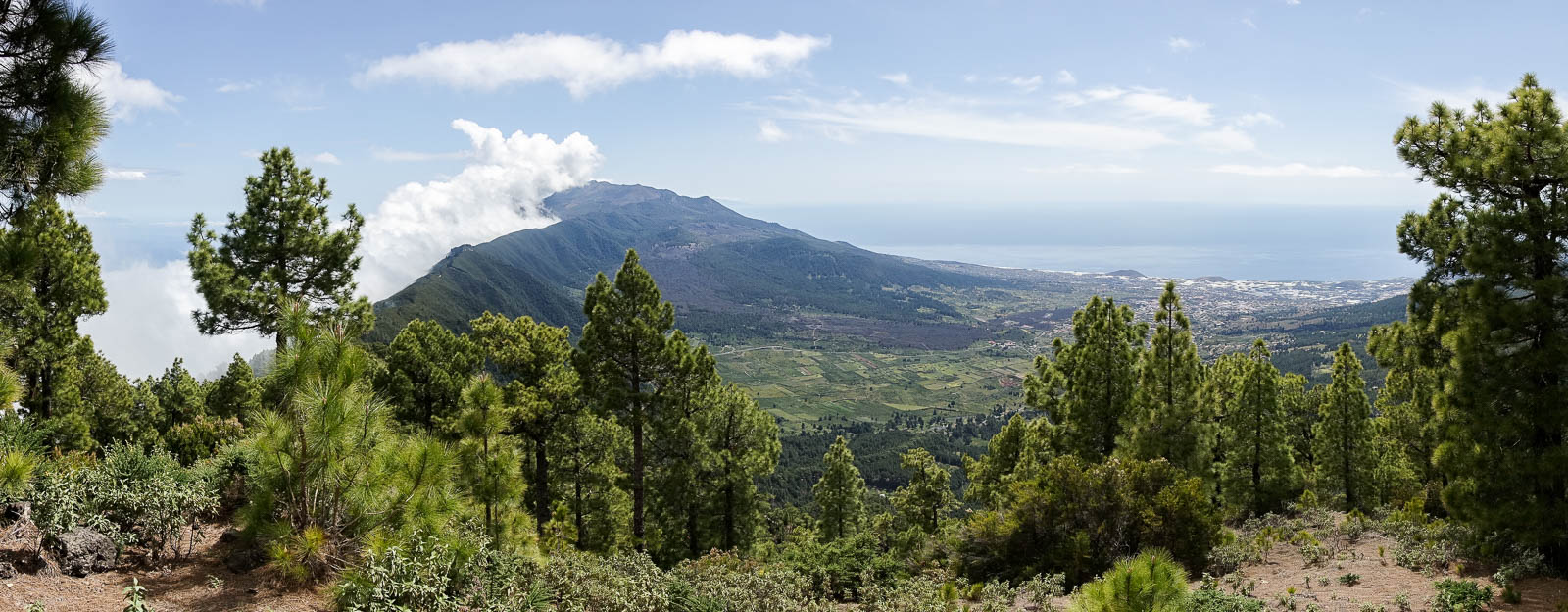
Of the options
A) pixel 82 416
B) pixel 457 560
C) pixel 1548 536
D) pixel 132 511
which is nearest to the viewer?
pixel 457 560

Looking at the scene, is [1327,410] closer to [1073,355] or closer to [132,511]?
[1073,355]

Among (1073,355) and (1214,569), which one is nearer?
(1214,569)

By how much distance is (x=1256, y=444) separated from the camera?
23.2m

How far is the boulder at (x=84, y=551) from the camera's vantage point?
742 centimetres

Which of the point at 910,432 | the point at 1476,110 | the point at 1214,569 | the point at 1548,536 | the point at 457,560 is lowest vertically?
the point at 910,432

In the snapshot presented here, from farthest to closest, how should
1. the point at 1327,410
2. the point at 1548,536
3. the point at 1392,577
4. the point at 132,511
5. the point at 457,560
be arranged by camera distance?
the point at 1327,410
the point at 1392,577
the point at 1548,536
the point at 132,511
the point at 457,560

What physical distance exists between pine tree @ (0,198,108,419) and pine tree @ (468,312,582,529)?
28.7ft

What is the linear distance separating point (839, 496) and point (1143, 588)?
23719mm

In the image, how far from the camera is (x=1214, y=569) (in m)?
13.8

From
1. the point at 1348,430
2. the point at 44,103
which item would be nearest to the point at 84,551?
the point at 44,103

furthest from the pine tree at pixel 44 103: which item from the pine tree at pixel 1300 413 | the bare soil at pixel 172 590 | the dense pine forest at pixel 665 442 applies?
the pine tree at pixel 1300 413

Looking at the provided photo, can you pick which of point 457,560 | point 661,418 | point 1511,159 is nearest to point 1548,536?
point 1511,159

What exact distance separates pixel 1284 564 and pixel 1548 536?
13.1ft

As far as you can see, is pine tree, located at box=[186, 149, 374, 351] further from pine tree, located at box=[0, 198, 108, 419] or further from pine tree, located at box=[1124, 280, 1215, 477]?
pine tree, located at box=[1124, 280, 1215, 477]
